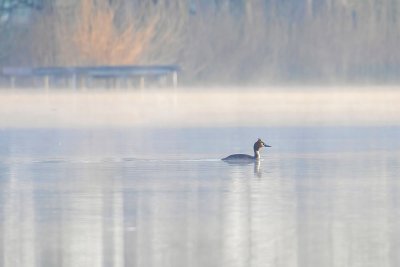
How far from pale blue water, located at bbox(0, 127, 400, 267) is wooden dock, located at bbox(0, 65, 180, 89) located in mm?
11444

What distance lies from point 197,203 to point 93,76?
56.2 feet

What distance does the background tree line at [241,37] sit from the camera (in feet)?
91.2

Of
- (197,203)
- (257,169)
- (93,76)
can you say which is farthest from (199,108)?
(197,203)

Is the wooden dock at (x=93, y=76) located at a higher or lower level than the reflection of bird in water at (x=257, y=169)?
higher

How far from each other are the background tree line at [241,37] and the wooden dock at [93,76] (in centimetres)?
41

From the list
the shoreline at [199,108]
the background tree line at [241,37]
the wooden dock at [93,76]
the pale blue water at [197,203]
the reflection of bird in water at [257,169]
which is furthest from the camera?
the background tree line at [241,37]

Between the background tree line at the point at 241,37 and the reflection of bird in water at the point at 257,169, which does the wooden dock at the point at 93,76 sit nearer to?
the background tree line at the point at 241,37

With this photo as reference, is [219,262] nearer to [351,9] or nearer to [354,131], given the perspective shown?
[354,131]

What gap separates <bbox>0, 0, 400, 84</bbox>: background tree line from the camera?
2780cm

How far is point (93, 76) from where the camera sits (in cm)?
2558

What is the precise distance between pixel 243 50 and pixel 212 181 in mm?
18912

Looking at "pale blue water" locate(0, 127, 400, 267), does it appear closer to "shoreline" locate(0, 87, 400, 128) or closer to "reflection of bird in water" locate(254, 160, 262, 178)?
"reflection of bird in water" locate(254, 160, 262, 178)

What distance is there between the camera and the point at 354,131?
49.8 ft

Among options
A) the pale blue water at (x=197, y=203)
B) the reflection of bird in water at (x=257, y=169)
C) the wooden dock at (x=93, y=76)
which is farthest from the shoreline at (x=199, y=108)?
the reflection of bird in water at (x=257, y=169)
